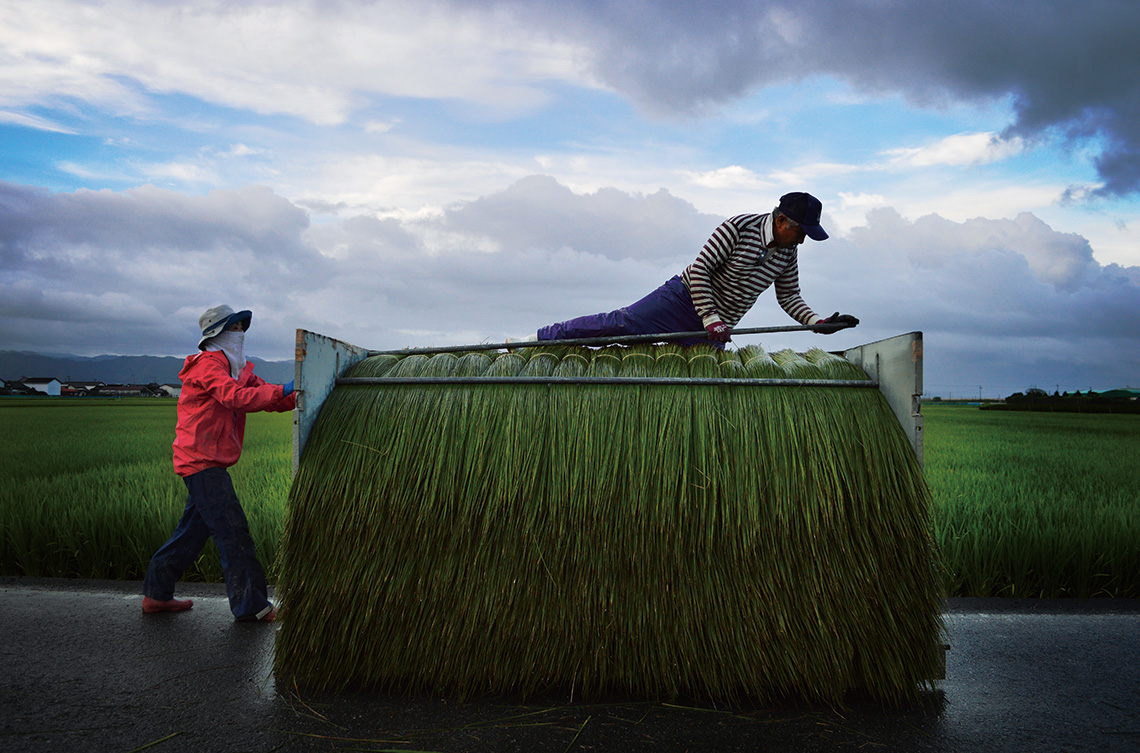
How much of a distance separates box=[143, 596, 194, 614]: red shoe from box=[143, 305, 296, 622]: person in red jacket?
1.50 feet

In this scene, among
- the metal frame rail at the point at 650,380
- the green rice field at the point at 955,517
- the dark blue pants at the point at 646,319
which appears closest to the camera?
the metal frame rail at the point at 650,380

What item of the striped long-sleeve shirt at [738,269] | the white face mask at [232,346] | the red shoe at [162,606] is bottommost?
the red shoe at [162,606]

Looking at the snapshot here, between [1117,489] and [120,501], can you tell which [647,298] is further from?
[1117,489]

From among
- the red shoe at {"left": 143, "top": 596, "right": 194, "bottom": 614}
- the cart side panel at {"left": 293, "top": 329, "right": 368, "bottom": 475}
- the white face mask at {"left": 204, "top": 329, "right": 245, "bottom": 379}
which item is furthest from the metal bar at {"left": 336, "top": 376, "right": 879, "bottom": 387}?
the red shoe at {"left": 143, "top": 596, "right": 194, "bottom": 614}

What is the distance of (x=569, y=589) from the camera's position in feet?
7.48

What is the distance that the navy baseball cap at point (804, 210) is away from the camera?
3.09m

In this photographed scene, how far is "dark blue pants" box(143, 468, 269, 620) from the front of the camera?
309 centimetres

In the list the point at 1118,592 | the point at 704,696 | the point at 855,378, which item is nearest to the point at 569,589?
the point at 704,696

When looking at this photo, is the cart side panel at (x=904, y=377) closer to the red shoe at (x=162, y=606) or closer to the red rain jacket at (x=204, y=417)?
the red rain jacket at (x=204, y=417)

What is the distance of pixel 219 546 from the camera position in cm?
312

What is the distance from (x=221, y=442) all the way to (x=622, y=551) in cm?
220

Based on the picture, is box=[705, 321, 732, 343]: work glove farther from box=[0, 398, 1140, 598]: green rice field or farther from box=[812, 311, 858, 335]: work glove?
box=[0, 398, 1140, 598]: green rice field

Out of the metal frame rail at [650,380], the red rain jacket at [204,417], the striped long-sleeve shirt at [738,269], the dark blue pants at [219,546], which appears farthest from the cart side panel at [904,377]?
the dark blue pants at [219,546]

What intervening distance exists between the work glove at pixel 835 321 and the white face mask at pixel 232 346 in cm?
297
